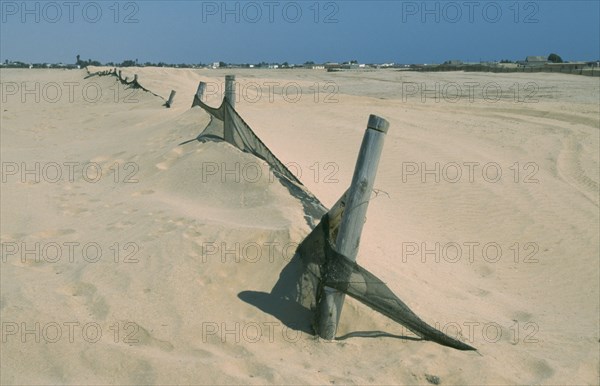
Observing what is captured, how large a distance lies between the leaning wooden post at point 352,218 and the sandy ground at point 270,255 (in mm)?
157

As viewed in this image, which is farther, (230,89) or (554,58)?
(554,58)

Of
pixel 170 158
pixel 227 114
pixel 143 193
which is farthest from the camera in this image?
pixel 170 158

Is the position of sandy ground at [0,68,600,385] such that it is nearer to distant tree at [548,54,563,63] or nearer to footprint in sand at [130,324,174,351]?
footprint in sand at [130,324,174,351]

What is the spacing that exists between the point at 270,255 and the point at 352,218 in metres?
1.08

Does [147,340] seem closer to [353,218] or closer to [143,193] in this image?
[353,218]

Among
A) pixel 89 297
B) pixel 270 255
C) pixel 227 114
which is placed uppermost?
pixel 227 114

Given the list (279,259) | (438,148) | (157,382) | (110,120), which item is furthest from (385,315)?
(110,120)

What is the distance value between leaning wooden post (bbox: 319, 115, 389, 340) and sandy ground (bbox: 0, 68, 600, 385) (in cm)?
16

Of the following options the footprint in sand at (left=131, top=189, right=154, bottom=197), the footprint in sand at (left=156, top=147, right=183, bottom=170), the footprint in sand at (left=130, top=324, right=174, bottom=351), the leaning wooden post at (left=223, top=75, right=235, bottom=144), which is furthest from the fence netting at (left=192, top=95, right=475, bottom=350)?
the footprint in sand at (left=156, top=147, right=183, bottom=170)

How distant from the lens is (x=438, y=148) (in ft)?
40.1

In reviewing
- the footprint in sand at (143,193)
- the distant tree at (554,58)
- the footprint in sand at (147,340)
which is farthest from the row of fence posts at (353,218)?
the distant tree at (554,58)

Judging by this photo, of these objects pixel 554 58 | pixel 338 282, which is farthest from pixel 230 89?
pixel 554 58

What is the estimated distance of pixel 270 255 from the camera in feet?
15.4

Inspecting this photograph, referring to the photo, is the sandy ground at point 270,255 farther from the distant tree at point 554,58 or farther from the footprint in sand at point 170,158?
the distant tree at point 554,58
